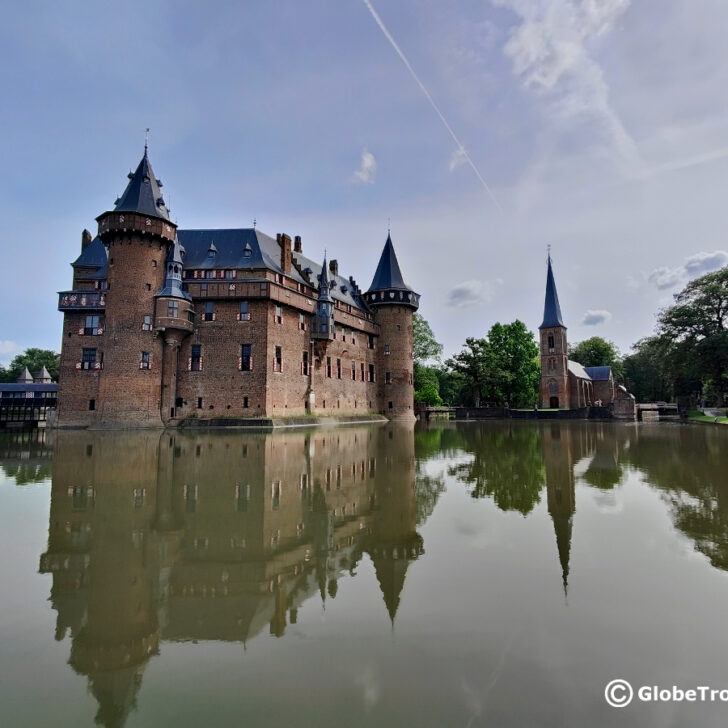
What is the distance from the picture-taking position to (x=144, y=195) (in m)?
34.8

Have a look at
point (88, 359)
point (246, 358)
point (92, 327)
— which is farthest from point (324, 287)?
point (88, 359)

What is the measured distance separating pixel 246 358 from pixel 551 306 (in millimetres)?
49692

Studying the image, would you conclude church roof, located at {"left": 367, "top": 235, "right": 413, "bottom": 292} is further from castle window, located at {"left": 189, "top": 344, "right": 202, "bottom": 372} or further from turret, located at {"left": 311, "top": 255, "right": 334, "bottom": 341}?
castle window, located at {"left": 189, "top": 344, "right": 202, "bottom": 372}

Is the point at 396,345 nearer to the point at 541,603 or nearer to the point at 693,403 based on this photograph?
the point at 693,403

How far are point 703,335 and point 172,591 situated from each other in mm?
56500

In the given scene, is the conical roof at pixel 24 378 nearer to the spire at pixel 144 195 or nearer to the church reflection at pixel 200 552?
the spire at pixel 144 195

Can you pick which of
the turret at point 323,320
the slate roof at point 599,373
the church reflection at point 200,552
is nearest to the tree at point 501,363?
the slate roof at point 599,373

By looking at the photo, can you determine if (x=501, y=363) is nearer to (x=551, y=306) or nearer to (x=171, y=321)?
(x=551, y=306)

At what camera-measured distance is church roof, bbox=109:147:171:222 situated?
34.3m

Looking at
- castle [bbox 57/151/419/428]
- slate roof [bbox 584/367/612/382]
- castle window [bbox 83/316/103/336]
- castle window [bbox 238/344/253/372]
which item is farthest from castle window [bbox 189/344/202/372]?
slate roof [bbox 584/367/612/382]

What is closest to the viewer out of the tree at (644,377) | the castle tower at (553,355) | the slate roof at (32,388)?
the slate roof at (32,388)

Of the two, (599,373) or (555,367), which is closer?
(555,367)

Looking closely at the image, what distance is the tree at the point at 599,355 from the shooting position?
297 feet

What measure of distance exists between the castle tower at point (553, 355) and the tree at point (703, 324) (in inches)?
715
